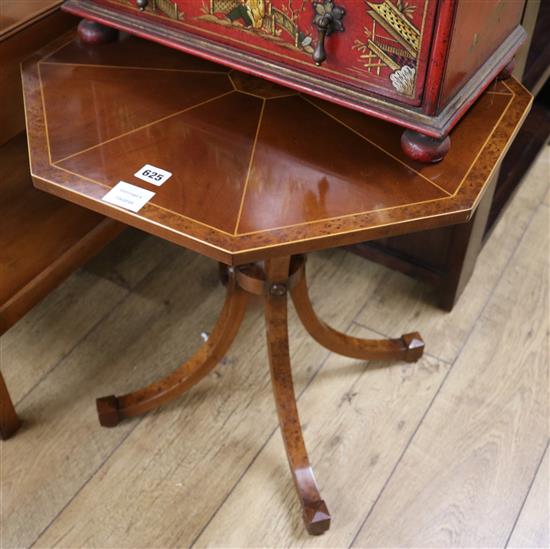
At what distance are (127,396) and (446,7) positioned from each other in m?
1.02

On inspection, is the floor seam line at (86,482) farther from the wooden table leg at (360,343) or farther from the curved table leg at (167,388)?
the wooden table leg at (360,343)

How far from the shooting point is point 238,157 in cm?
118

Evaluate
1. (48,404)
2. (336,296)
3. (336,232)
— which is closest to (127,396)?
(48,404)

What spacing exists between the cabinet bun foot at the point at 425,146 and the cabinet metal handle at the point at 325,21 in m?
0.18

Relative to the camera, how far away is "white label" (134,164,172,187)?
1137mm

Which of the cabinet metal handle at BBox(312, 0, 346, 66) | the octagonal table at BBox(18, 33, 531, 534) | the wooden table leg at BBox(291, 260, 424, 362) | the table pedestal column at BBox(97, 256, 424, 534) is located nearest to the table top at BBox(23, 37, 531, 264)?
the octagonal table at BBox(18, 33, 531, 534)

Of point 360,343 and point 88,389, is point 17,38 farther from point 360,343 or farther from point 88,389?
point 360,343

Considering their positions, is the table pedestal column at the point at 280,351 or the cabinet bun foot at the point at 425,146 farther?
the table pedestal column at the point at 280,351

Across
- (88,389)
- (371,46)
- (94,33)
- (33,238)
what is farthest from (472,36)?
(88,389)

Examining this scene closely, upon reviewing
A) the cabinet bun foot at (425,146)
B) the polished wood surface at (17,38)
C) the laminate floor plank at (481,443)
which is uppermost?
the cabinet bun foot at (425,146)

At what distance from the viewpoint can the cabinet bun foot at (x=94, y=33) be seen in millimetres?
1401

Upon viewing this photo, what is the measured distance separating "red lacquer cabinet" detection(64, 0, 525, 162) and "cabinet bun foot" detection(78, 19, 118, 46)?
0.31ft

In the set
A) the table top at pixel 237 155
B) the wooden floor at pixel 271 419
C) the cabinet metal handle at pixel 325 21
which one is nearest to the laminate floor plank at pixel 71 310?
the wooden floor at pixel 271 419

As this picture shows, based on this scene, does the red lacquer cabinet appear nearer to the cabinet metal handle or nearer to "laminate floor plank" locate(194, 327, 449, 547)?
the cabinet metal handle
